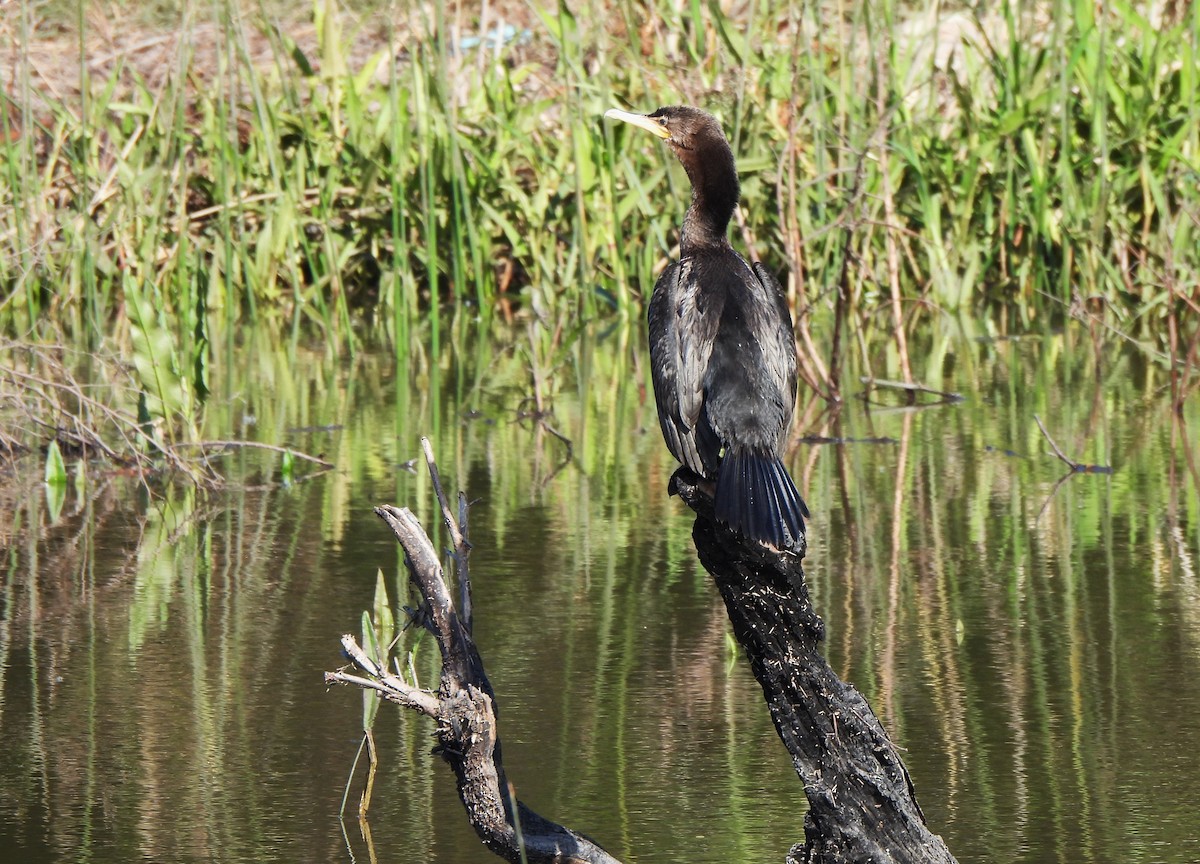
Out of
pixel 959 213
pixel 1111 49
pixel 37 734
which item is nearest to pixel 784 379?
pixel 37 734

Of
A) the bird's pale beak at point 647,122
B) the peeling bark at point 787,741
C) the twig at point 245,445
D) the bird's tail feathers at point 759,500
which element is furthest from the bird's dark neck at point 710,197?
the twig at point 245,445

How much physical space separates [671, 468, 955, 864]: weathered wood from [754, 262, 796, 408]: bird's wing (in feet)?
2.76

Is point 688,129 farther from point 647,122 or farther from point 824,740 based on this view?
point 824,740

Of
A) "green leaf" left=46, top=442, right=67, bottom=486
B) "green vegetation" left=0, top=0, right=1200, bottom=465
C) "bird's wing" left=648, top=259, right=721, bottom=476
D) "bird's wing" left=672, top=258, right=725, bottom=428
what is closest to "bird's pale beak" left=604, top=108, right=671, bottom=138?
"bird's wing" left=648, top=259, right=721, bottom=476

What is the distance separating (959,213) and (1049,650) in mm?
5393

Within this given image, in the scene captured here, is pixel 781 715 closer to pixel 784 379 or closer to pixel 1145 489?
pixel 784 379

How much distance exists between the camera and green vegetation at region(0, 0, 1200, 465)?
867cm

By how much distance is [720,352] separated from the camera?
3.88m

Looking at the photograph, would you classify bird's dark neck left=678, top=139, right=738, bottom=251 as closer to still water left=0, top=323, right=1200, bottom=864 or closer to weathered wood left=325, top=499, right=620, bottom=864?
still water left=0, top=323, right=1200, bottom=864

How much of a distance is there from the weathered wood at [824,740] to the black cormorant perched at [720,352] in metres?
0.32

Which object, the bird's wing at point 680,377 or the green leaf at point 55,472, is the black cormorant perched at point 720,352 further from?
the green leaf at point 55,472

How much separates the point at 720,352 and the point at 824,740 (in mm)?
1032

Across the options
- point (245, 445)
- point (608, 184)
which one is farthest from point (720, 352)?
point (608, 184)

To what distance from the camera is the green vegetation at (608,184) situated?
8672 mm
